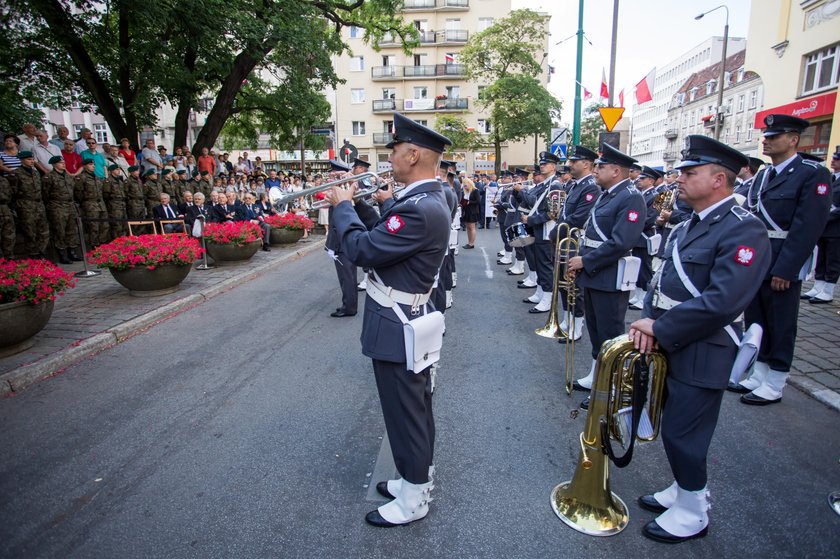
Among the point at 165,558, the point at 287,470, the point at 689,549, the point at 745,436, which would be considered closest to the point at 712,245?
the point at 689,549

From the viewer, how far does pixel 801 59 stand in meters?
18.0

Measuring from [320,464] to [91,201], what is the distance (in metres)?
10.8

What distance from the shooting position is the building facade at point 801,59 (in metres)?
16.7

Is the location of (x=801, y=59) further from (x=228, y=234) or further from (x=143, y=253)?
(x=143, y=253)

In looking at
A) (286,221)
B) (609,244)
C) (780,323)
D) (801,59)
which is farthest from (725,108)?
(609,244)

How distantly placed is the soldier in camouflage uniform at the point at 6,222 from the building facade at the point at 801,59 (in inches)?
859

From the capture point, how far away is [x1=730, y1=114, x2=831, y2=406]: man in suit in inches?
155

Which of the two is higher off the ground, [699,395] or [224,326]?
[699,395]

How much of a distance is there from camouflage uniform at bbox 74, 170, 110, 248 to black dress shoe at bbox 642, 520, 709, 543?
12503 millimetres

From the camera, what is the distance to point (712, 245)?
245 cm

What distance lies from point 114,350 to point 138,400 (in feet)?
5.56

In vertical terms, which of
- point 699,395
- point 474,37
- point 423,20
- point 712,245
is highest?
point 423,20

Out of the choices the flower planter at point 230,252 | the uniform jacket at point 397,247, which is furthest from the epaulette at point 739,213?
the flower planter at point 230,252

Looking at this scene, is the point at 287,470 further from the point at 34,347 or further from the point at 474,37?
the point at 474,37
